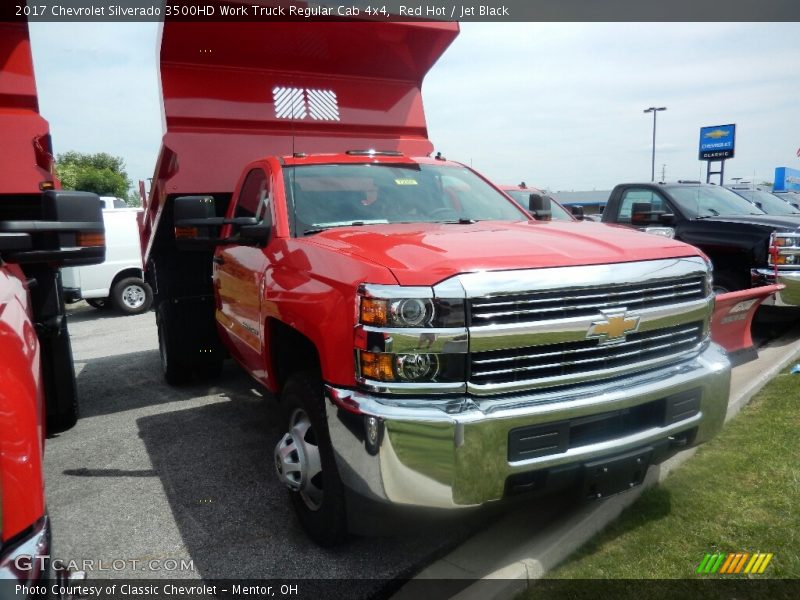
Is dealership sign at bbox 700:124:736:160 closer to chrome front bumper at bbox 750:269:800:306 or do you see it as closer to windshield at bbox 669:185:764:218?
windshield at bbox 669:185:764:218

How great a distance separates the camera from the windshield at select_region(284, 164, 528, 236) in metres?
3.69

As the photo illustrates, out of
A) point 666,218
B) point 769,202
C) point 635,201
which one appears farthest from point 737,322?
point 769,202

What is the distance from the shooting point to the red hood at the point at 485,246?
97.0 inches

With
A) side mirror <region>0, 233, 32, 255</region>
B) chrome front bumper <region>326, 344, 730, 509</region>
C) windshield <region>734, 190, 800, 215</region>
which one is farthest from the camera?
windshield <region>734, 190, 800, 215</region>

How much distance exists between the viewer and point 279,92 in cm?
532

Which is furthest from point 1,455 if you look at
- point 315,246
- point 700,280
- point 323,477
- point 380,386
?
point 700,280

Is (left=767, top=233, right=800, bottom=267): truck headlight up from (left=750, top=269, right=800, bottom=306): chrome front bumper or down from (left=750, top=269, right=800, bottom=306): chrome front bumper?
up

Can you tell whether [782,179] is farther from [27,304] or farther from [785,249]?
[27,304]

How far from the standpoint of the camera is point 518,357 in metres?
2.47

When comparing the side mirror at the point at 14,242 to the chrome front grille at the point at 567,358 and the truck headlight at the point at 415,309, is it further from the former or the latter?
the chrome front grille at the point at 567,358

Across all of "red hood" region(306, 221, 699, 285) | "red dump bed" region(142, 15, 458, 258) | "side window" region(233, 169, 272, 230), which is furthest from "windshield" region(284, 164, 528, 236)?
"red dump bed" region(142, 15, 458, 258)

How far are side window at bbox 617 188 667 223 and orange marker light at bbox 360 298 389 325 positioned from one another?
6.37 meters

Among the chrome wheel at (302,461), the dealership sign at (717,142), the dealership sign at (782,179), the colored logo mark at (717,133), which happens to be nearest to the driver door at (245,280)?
the chrome wheel at (302,461)

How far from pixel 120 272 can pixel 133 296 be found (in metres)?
0.53
